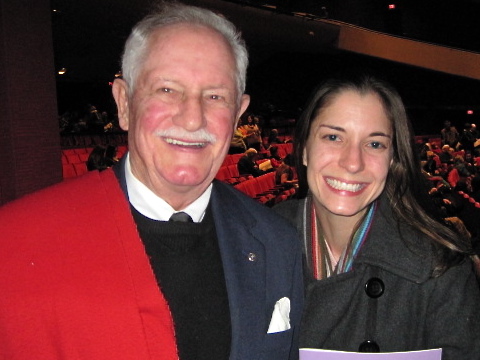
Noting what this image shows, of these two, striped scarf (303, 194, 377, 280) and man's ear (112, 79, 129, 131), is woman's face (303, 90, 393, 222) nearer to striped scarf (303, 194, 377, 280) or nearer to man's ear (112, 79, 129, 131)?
striped scarf (303, 194, 377, 280)

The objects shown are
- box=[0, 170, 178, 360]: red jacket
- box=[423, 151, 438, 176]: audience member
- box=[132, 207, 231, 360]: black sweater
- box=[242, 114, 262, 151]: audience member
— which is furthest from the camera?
box=[242, 114, 262, 151]: audience member

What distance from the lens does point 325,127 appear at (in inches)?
75.8

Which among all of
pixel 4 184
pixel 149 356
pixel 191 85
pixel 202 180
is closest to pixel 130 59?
pixel 191 85

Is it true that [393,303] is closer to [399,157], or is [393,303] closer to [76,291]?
[399,157]

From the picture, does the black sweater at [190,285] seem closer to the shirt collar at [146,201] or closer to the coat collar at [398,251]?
the shirt collar at [146,201]

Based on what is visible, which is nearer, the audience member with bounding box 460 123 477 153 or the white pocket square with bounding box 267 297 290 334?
the white pocket square with bounding box 267 297 290 334

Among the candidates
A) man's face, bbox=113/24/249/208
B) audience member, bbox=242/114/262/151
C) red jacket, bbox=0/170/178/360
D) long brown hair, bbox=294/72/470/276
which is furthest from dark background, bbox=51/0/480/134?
red jacket, bbox=0/170/178/360

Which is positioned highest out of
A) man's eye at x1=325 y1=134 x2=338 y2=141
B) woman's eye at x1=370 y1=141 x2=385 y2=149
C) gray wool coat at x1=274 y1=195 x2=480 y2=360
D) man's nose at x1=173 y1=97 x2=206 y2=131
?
man's nose at x1=173 y1=97 x2=206 y2=131

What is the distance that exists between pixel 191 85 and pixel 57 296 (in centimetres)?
73

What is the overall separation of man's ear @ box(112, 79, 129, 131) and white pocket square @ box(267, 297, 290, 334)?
811mm

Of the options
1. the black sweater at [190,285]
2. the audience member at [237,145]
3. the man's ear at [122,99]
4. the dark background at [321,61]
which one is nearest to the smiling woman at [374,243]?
the black sweater at [190,285]

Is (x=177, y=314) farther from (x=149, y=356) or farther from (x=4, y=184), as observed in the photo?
(x=4, y=184)

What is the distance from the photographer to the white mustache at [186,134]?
1483mm

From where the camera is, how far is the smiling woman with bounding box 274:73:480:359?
1.72 m
